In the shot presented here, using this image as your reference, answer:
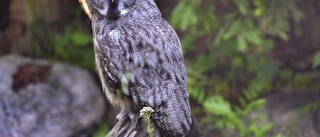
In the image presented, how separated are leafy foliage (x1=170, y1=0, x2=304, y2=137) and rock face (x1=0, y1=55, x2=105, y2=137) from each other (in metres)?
0.93

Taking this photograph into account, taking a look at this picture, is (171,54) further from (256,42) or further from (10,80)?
(10,80)

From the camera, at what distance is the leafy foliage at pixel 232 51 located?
17.7 ft

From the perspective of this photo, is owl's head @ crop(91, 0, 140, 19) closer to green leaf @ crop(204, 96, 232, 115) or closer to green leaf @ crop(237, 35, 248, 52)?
green leaf @ crop(204, 96, 232, 115)

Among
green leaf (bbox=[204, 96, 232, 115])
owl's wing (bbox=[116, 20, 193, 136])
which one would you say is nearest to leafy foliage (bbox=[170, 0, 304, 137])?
green leaf (bbox=[204, 96, 232, 115])

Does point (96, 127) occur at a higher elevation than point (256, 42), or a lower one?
lower

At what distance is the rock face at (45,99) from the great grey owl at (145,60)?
211 cm

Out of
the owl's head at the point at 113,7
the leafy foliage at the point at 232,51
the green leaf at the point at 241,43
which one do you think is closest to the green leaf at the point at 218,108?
the leafy foliage at the point at 232,51

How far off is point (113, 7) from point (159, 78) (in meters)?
0.44

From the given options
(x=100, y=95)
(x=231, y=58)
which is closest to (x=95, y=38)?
(x=100, y=95)

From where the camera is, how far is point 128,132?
3.70 m

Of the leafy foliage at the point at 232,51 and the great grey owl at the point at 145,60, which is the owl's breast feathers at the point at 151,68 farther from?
the leafy foliage at the point at 232,51

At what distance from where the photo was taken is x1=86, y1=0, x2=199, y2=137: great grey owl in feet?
11.7

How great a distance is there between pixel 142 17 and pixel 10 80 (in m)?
2.50

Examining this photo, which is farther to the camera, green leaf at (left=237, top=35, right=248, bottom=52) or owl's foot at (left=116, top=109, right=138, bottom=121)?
green leaf at (left=237, top=35, right=248, bottom=52)
